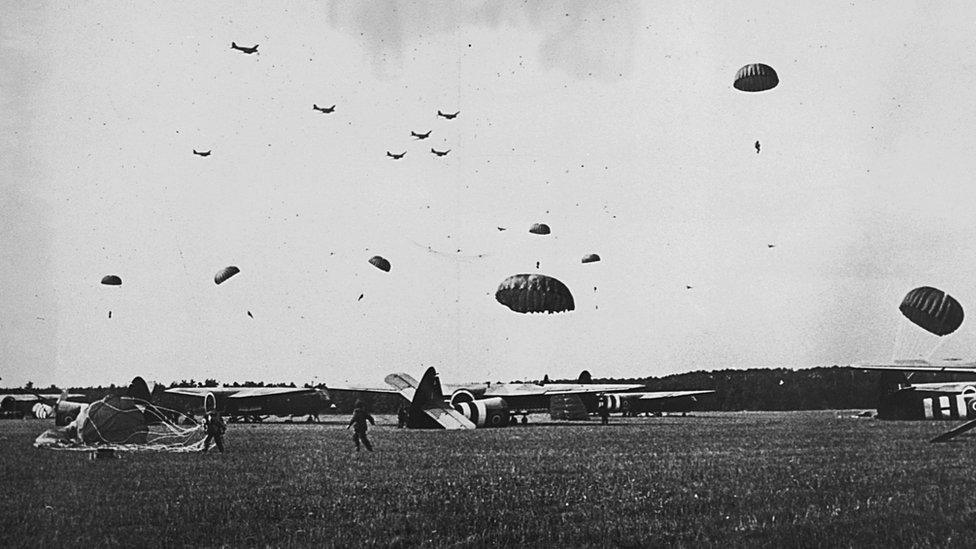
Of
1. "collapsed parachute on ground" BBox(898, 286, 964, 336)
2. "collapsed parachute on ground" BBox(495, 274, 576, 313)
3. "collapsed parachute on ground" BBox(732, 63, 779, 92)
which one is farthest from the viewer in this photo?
"collapsed parachute on ground" BBox(495, 274, 576, 313)

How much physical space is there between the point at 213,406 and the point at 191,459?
28380mm

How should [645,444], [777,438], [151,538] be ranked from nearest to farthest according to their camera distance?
[151,538] < [645,444] < [777,438]

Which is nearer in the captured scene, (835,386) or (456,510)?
(456,510)

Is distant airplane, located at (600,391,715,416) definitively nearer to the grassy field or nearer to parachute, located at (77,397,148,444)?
the grassy field

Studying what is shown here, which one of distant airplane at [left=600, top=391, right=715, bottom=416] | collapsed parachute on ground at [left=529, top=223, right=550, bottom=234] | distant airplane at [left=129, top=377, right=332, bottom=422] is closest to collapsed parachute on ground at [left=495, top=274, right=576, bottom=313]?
collapsed parachute on ground at [left=529, top=223, right=550, bottom=234]

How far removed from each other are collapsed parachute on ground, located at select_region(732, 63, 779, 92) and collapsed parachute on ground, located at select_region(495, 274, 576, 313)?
9956mm

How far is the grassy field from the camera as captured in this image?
9.59 meters

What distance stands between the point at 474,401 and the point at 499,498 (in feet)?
84.5

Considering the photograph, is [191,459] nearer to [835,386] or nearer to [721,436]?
[721,436]

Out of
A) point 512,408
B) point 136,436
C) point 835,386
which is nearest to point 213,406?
point 512,408

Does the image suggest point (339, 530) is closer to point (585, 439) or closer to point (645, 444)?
Answer: point (645, 444)

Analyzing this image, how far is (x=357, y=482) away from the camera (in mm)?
14805

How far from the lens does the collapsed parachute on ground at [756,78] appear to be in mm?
23953

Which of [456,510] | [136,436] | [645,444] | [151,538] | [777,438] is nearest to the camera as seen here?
[151,538]
